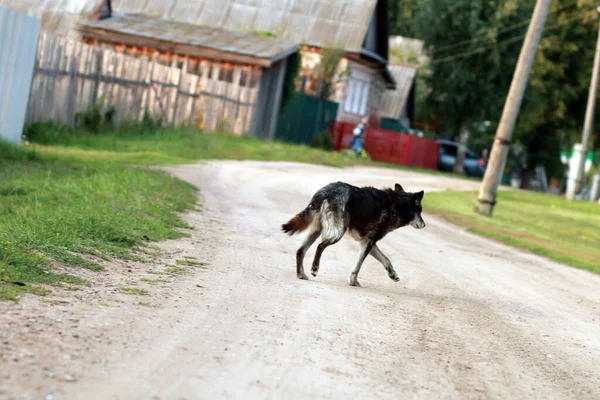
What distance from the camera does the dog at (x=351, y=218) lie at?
10.2 metres

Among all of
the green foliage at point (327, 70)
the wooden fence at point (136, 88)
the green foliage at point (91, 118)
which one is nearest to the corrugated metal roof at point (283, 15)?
the green foliage at point (327, 70)

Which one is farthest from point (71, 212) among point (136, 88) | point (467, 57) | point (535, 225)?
point (467, 57)

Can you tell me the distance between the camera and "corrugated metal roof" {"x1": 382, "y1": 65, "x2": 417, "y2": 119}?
195ft

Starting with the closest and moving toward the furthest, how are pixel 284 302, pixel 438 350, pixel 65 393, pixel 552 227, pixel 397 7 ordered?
pixel 65 393 → pixel 438 350 → pixel 284 302 → pixel 552 227 → pixel 397 7

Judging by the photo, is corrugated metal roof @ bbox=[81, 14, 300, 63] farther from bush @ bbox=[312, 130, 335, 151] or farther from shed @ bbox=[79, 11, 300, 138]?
bush @ bbox=[312, 130, 335, 151]

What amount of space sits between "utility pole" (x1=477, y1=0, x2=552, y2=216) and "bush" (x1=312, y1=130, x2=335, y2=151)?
1694cm

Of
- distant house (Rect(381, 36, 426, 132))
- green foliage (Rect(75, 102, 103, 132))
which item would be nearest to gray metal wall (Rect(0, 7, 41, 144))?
green foliage (Rect(75, 102, 103, 132))

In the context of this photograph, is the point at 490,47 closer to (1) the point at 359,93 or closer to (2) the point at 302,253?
(1) the point at 359,93

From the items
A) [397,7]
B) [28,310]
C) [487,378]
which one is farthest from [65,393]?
[397,7]

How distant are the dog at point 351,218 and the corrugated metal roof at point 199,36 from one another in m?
25.1

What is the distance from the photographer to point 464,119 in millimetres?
54969

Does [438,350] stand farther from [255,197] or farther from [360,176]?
[360,176]

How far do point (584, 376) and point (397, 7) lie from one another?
77.9 m

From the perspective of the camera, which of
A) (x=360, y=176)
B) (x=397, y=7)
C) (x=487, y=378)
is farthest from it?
(x=397, y=7)
